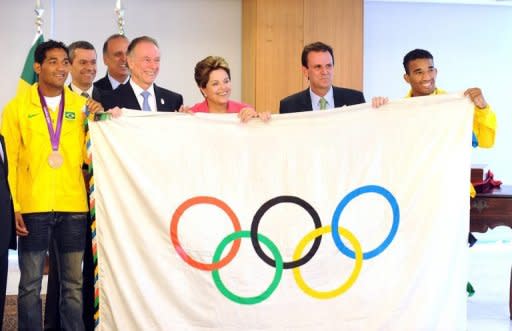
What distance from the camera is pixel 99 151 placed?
144 inches

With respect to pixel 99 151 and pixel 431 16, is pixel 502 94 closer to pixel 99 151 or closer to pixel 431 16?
pixel 431 16

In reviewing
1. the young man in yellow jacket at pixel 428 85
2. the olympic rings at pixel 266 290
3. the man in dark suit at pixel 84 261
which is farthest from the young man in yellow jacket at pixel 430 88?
the man in dark suit at pixel 84 261

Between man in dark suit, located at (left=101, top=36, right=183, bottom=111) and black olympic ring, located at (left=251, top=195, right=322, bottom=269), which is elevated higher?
man in dark suit, located at (left=101, top=36, right=183, bottom=111)

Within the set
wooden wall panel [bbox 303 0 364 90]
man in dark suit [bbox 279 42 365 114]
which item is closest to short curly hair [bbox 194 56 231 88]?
man in dark suit [bbox 279 42 365 114]

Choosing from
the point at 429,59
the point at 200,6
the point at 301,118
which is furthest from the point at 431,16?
the point at 301,118

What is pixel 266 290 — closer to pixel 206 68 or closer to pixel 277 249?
pixel 277 249

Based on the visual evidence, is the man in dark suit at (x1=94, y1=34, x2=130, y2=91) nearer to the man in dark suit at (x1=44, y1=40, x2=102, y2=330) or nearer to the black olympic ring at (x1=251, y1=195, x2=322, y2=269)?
the man in dark suit at (x1=44, y1=40, x2=102, y2=330)

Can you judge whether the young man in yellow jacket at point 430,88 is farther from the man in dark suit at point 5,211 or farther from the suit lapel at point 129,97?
the man in dark suit at point 5,211

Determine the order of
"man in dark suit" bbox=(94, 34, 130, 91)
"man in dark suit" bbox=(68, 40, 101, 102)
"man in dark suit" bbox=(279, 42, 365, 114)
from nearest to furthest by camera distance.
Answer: "man in dark suit" bbox=(279, 42, 365, 114)
"man in dark suit" bbox=(68, 40, 101, 102)
"man in dark suit" bbox=(94, 34, 130, 91)

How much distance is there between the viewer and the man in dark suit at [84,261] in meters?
4.12

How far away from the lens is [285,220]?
3.63 metres

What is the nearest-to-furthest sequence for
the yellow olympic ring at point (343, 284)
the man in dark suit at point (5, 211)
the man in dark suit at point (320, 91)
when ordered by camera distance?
the man in dark suit at point (5, 211)
the yellow olympic ring at point (343, 284)
the man in dark suit at point (320, 91)

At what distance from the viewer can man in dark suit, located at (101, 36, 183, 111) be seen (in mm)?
3910

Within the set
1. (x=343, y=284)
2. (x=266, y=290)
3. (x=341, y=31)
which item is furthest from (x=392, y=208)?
(x=341, y=31)
